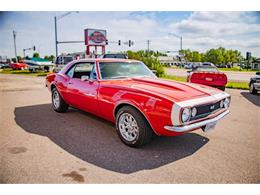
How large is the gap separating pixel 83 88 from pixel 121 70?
87 cm

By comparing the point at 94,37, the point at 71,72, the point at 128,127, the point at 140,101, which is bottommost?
the point at 128,127

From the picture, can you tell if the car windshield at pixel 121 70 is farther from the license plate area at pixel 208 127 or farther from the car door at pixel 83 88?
the license plate area at pixel 208 127

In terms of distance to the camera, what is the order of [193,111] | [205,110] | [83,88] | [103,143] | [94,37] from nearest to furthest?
[193,111] < [205,110] < [103,143] < [83,88] < [94,37]

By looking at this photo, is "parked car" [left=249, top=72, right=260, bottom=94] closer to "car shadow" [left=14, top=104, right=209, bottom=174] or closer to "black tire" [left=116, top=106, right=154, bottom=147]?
"car shadow" [left=14, top=104, right=209, bottom=174]

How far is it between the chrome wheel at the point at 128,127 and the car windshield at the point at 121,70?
3.46ft

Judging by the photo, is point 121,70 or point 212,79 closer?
point 121,70

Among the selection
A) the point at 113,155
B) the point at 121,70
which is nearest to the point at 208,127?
the point at 113,155

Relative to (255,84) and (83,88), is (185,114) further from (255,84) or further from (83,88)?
(255,84)

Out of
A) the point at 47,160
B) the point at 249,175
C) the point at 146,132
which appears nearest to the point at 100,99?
the point at 146,132

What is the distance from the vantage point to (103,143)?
3.82 m

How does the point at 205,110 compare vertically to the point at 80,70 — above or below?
Result: below

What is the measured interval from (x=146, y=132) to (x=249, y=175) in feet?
4.82

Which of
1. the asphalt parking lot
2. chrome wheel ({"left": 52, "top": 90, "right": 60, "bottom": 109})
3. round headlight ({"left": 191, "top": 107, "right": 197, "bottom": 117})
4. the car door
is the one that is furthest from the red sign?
round headlight ({"left": 191, "top": 107, "right": 197, "bottom": 117})

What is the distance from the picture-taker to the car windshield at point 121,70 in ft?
14.6
